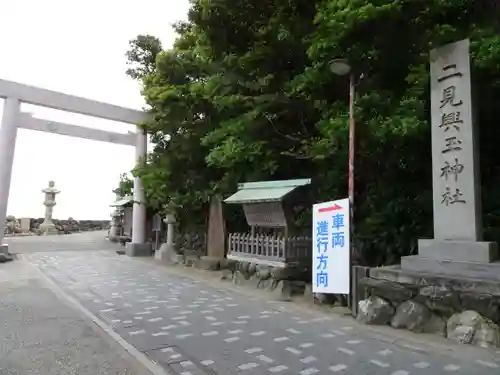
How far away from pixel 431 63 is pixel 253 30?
524cm

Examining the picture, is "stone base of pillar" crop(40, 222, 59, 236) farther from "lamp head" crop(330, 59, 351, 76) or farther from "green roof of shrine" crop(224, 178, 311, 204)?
"lamp head" crop(330, 59, 351, 76)

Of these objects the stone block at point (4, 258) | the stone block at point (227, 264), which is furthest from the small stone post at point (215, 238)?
the stone block at point (4, 258)

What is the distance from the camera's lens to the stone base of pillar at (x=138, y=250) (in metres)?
18.4

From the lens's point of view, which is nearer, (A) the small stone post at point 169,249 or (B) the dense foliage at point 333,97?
(B) the dense foliage at point 333,97

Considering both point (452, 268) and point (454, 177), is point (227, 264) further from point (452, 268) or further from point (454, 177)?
point (454, 177)

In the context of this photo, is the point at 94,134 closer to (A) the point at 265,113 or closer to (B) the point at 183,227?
(B) the point at 183,227

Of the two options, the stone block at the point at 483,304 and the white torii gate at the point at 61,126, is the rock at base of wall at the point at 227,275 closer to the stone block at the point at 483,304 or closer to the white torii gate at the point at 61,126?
the stone block at the point at 483,304

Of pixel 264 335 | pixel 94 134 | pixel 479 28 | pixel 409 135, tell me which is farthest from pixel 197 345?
pixel 94 134

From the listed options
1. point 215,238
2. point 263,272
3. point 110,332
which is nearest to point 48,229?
point 215,238

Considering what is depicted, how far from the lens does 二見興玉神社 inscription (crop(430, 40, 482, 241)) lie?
19.9ft

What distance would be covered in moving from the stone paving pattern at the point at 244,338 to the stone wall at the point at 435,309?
0.37 meters

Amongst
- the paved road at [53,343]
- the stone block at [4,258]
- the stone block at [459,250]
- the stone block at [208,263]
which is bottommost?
the paved road at [53,343]

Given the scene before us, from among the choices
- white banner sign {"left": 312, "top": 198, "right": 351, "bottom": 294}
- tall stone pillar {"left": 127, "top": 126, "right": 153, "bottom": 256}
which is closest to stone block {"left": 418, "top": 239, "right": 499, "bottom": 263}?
white banner sign {"left": 312, "top": 198, "right": 351, "bottom": 294}

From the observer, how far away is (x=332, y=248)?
7434 mm
